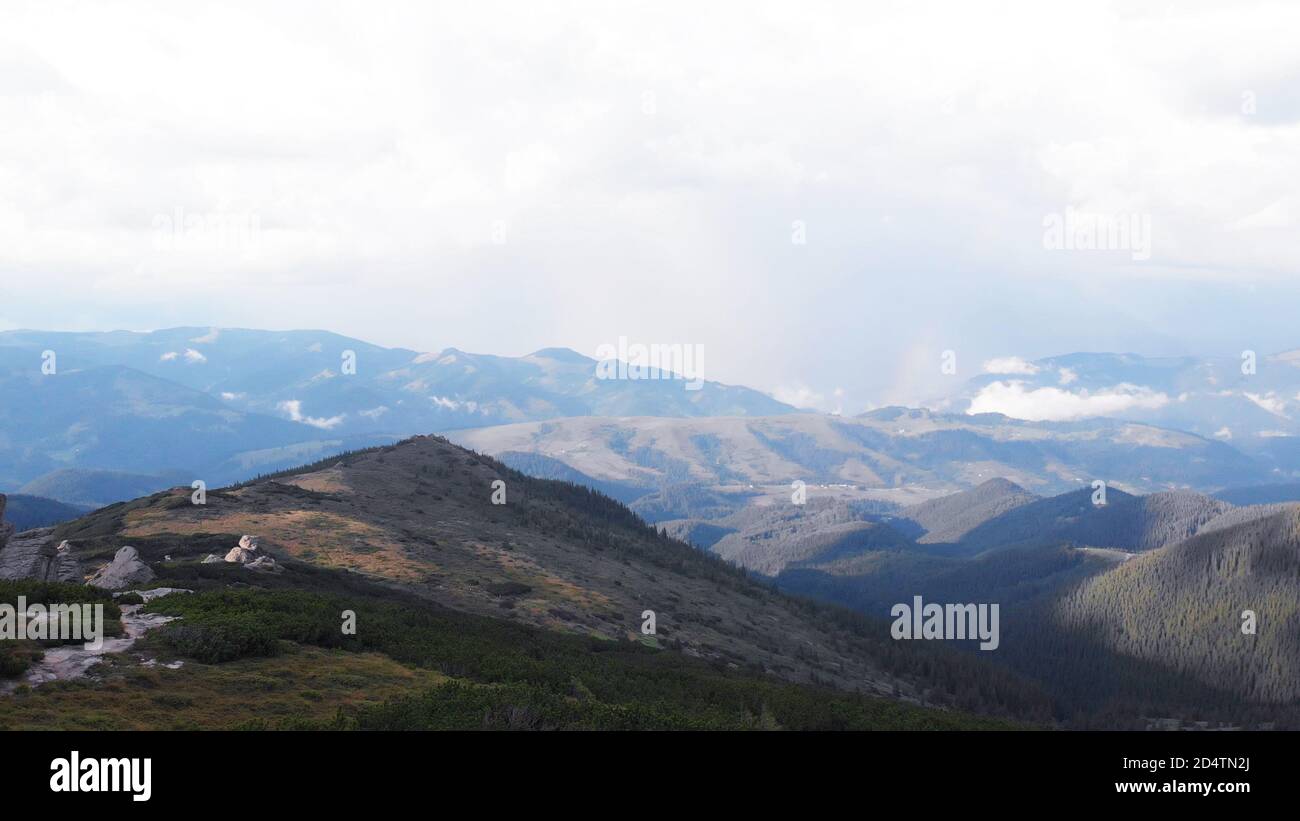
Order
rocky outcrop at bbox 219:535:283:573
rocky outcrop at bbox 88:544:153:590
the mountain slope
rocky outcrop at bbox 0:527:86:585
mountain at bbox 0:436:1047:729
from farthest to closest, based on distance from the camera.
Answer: the mountain slope
rocky outcrop at bbox 0:527:86:585
rocky outcrop at bbox 219:535:283:573
rocky outcrop at bbox 88:544:153:590
mountain at bbox 0:436:1047:729

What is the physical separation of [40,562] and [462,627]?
52221 millimetres

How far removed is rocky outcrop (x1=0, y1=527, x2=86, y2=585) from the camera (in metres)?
72.6

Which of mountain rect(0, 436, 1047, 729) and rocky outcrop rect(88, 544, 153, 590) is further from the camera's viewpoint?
rocky outcrop rect(88, 544, 153, 590)

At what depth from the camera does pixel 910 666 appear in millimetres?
167375

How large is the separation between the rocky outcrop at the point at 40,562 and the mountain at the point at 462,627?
245 cm

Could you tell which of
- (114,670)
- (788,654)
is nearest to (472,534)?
(788,654)

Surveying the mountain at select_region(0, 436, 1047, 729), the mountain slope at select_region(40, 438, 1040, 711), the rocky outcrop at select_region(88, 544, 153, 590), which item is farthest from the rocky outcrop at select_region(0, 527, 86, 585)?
the rocky outcrop at select_region(88, 544, 153, 590)

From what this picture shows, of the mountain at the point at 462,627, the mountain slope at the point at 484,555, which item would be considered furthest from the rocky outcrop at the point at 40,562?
the mountain at the point at 462,627

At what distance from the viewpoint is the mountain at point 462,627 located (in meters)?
33.9

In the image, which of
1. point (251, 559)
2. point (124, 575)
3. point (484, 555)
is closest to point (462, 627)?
point (124, 575)

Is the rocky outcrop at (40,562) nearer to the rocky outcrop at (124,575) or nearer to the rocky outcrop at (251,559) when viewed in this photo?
the rocky outcrop at (124,575)

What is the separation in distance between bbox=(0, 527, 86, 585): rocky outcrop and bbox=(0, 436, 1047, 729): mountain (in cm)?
245

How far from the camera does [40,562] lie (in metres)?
79.5

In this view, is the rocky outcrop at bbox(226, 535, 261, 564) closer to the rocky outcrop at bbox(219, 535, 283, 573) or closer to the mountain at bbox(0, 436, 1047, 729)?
the rocky outcrop at bbox(219, 535, 283, 573)
